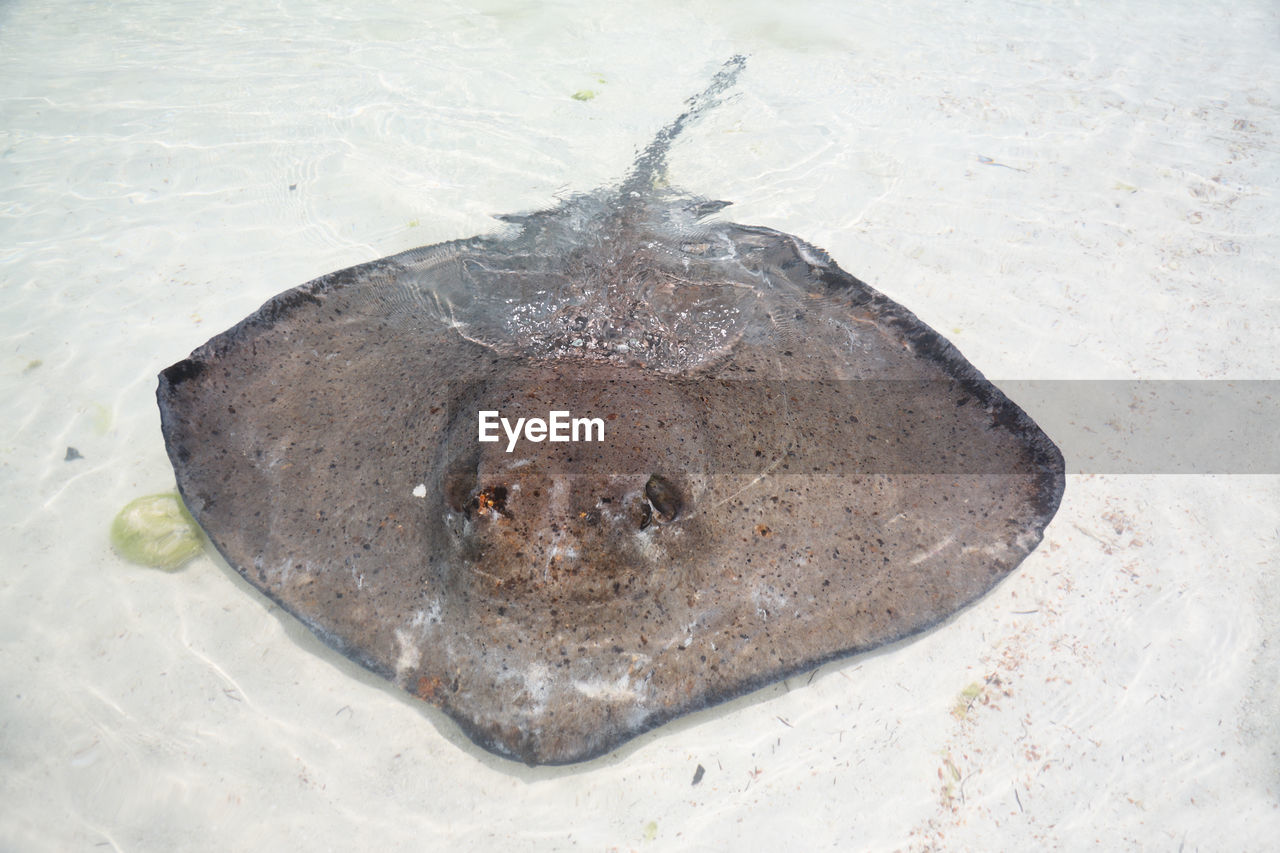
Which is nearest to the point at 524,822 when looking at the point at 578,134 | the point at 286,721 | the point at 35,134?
the point at 286,721

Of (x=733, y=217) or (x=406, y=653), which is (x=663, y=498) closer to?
(x=406, y=653)

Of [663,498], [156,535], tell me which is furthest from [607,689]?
[156,535]

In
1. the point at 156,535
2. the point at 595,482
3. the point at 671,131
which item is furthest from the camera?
the point at 671,131

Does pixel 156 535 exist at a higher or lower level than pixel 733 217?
lower

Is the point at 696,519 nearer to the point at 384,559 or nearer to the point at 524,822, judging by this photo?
the point at 384,559

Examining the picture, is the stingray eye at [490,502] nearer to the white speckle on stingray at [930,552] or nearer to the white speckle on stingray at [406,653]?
the white speckle on stingray at [406,653]

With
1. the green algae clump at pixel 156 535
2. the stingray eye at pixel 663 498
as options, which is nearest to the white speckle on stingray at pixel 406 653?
the stingray eye at pixel 663 498

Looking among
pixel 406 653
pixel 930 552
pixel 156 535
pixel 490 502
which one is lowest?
pixel 156 535

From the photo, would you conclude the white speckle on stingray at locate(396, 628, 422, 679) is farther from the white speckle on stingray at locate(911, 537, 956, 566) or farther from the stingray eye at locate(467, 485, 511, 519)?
the white speckle on stingray at locate(911, 537, 956, 566)

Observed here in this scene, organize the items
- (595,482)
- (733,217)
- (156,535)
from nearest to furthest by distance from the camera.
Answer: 1. (595,482)
2. (156,535)
3. (733,217)
